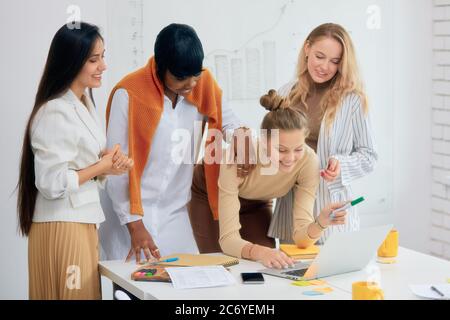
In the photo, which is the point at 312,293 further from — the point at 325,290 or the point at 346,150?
the point at 346,150

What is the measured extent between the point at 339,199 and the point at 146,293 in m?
1.12

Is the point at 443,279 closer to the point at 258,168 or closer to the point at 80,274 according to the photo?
the point at 258,168

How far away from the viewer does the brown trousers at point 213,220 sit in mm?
3014

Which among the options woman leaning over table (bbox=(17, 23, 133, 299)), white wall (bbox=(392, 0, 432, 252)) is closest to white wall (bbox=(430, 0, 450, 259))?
white wall (bbox=(392, 0, 432, 252))

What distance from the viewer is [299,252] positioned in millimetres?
2619

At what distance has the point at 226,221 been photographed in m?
2.67

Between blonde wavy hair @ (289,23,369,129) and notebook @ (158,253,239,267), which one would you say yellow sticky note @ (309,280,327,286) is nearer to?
notebook @ (158,253,239,267)

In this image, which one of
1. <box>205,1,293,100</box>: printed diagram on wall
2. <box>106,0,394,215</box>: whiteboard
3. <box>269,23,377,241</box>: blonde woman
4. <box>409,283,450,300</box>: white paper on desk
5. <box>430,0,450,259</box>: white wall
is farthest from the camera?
<box>430,0,450,259</box>: white wall

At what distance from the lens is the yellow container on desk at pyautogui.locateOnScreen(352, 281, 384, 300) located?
6.71 feet

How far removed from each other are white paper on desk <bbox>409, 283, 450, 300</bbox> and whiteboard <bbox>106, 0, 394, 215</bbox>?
2.16 m

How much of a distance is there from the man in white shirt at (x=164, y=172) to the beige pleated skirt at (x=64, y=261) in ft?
0.55

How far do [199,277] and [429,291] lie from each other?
71 centimetres
